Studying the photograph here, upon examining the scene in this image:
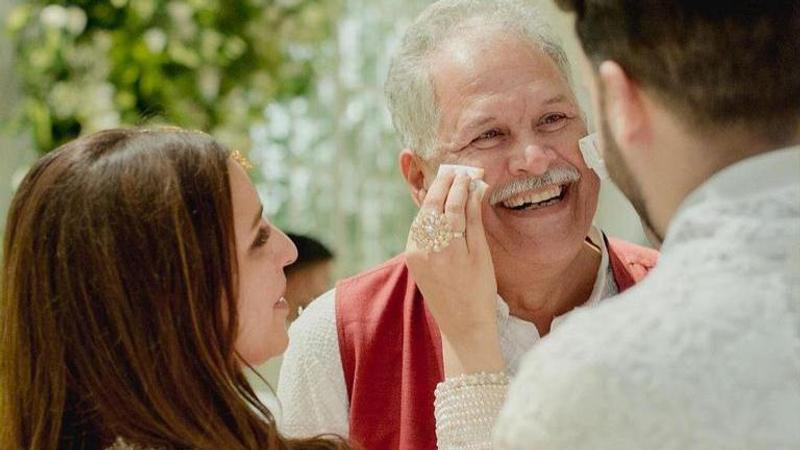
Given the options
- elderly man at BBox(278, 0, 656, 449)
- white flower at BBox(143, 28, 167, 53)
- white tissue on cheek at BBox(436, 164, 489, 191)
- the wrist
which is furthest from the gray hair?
white flower at BBox(143, 28, 167, 53)

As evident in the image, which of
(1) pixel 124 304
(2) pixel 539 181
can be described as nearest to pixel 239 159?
(1) pixel 124 304

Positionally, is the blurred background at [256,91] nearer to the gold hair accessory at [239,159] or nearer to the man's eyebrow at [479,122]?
the man's eyebrow at [479,122]

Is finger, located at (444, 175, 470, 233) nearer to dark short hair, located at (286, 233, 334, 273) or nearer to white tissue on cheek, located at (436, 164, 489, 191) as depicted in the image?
white tissue on cheek, located at (436, 164, 489, 191)

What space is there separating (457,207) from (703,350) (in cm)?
90

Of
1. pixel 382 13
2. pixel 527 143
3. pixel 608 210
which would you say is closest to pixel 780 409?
pixel 527 143

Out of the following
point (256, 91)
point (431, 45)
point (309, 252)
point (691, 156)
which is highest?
point (691, 156)

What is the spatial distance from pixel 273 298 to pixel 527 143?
486 mm

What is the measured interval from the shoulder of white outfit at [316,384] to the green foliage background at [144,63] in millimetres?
1692

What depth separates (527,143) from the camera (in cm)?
198

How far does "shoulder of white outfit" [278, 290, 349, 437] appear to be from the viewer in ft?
6.65

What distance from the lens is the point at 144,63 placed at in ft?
12.6

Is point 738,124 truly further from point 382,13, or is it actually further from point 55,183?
point 382,13

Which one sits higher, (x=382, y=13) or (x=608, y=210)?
(x=382, y=13)

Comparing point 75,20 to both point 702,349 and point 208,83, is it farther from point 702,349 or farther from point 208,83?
point 702,349
